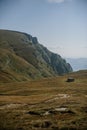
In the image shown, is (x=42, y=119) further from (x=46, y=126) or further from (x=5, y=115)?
(x=5, y=115)

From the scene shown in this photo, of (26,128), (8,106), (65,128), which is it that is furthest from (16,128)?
(8,106)

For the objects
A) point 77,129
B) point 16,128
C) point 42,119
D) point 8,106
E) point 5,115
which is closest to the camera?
point 77,129

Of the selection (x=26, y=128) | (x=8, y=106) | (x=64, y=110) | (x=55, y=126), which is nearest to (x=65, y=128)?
(x=55, y=126)

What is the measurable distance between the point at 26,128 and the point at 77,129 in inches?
376

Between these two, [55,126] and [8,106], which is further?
[8,106]

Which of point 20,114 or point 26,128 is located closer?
point 26,128

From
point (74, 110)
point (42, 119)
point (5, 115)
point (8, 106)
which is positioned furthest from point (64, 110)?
point (8, 106)

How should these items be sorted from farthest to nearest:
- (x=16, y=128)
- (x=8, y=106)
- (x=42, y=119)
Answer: (x=8, y=106) → (x=42, y=119) → (x=16, y=128)

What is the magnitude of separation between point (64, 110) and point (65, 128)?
53.5 ft

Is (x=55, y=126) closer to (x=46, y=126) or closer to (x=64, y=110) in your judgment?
(x=46, y=126)

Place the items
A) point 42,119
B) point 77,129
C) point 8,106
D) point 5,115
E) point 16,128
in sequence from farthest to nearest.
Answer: point 8,106 < point 5,115 < point 42,119 < point 16,128 < point 77,129

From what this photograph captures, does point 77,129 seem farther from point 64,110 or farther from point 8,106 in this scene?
point 8,106

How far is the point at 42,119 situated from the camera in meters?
60.1

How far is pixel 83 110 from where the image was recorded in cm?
6800
